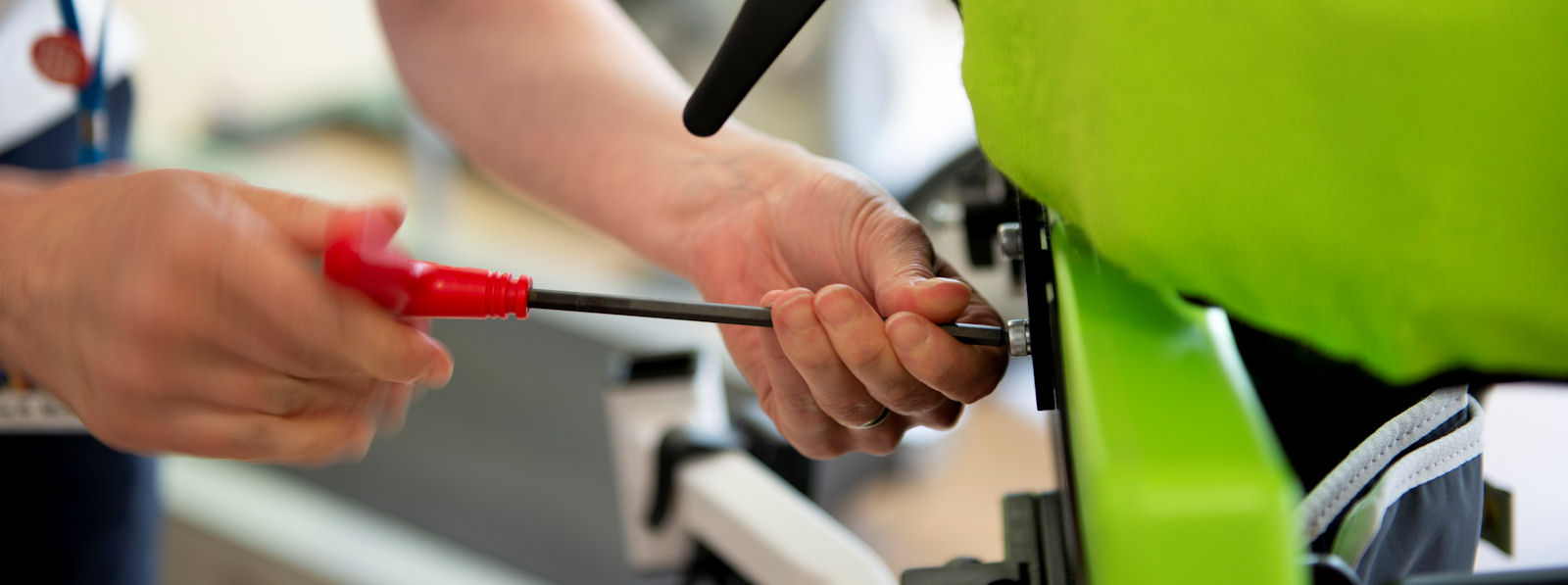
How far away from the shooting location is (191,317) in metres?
0.39

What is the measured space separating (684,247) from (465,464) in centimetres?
131

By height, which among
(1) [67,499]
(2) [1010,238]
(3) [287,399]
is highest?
(2) [1010,238]

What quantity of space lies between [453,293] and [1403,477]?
348 mm

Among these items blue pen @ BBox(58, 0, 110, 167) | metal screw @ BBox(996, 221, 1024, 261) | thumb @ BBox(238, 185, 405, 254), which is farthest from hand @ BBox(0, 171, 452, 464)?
blue pen @ BBox(58, 0, 110, 167)

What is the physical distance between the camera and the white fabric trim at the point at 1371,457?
367 millimetres

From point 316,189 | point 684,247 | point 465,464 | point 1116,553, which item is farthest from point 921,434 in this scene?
point 316,189

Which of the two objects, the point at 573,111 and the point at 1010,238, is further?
the point at 573,111

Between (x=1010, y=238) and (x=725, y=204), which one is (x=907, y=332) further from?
(x=725, y=204)

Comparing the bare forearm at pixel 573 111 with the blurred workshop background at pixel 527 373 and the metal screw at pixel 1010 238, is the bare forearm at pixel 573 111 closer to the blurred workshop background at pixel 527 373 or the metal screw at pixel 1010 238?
the blurred workshop background at pixel 527 373

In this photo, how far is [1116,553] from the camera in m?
0.25

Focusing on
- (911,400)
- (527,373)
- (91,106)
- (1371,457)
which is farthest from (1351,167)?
(527,373)

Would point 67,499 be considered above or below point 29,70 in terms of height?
below

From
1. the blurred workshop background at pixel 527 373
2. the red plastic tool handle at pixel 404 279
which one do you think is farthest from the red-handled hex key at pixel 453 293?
the blurred workshop background at pixel 527 373

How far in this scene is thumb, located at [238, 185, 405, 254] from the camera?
15.3 inches
